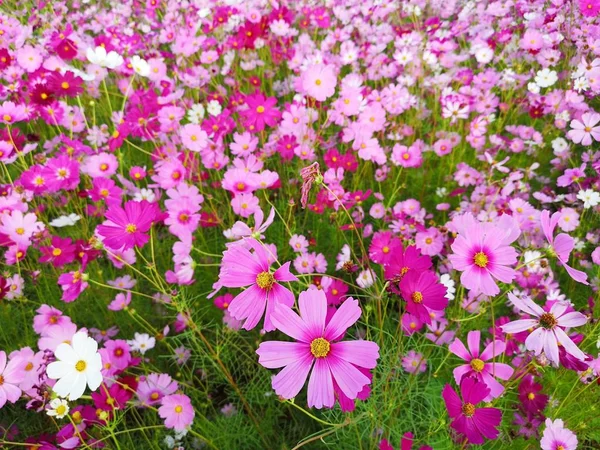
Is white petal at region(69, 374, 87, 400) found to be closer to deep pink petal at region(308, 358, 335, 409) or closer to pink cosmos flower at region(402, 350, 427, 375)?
deep pink petal at region(308, 358, 335, 409)

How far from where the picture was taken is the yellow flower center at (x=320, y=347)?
54 centimetres

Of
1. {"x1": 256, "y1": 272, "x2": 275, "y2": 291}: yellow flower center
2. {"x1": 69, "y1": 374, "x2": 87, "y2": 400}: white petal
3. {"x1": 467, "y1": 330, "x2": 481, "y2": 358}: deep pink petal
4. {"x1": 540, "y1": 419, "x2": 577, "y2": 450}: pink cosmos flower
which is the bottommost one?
{"x1": 540, "y1": 419, "x2": 577, "y2": 450}: pink cosmos flower

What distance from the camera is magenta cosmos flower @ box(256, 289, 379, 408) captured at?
0.52 metres

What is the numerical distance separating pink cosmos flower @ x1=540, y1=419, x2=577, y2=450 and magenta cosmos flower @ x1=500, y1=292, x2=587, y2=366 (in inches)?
10.1

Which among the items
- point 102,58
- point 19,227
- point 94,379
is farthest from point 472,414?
point 102,58

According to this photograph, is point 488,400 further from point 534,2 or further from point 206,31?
point 206,31

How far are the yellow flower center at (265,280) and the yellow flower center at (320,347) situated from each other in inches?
4.2

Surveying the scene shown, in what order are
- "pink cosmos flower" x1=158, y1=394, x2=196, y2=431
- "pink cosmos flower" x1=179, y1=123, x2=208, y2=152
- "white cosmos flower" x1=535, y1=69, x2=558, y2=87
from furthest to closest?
"white cosmos flower" x1=535, y1=69, x2=558, y2=87 → "pink cosmos flower" x1=179, y1=123, x2=208, y2=152 → "pink cosmos flower" x1=158, y1=394, x2=196, y2=431

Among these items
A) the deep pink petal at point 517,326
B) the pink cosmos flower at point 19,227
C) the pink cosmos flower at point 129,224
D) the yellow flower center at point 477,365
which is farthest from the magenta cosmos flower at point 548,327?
the pink cosmos flower at point 19,227

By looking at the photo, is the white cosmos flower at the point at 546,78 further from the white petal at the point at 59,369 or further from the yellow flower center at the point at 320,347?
the white petal at the point at 59,369

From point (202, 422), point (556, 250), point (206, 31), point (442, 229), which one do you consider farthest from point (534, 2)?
point (202, 422)

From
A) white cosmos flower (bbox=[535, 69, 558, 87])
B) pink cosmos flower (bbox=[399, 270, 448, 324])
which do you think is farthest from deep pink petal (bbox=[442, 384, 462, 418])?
white cosmos flower (bbox=[535, 69, 558, 87])

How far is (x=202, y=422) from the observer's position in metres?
1.13

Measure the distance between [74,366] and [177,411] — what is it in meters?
0.37
